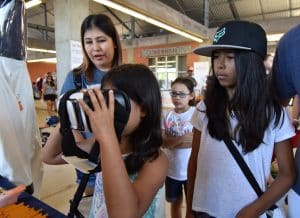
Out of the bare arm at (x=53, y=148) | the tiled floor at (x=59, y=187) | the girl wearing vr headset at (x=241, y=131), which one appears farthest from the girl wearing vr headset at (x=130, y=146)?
the tiled floor at (x=59, y=187)

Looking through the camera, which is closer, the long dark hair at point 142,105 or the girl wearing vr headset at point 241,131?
the long dark hair at point 142,105

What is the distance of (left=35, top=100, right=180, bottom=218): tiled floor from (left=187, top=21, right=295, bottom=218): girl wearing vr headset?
1.29 metres

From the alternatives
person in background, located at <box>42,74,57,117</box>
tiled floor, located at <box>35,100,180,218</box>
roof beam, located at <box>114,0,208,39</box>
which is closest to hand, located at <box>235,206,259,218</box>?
tiled floor, located at <box>35,100,180,218</box>

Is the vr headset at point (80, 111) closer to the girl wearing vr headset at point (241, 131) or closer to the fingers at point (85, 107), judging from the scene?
the fingers at point (85, 107)

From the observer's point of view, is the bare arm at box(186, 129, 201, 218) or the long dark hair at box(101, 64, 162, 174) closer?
the long dark hair at box(101, 64, 162, 174)

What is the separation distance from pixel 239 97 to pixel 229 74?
9 cm

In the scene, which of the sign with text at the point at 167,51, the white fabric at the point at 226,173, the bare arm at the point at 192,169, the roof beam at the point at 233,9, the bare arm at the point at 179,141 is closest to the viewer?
the white fabric at the point at 226,173

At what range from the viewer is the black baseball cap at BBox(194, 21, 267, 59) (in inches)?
35.4

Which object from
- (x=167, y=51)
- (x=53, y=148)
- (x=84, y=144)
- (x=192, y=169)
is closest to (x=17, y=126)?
(x=53, y=148)

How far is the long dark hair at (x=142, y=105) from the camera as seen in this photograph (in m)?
0.71

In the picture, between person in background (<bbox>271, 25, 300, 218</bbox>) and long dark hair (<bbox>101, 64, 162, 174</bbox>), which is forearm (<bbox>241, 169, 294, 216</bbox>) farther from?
long dark hair (<bbox>101, 64, 162, 174</bbox>)

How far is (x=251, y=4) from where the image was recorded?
7688 millimetres

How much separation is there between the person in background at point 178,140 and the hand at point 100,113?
1000 millimetres

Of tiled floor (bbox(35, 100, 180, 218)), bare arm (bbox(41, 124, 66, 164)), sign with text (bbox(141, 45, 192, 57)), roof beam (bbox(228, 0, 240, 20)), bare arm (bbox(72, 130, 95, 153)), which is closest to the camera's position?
bare arm (bbox(72, 130, 95, 153))
